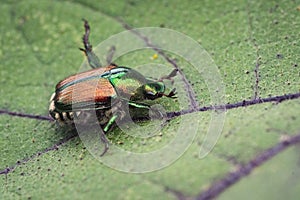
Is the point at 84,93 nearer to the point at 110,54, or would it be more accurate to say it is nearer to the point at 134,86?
the point at 134,86

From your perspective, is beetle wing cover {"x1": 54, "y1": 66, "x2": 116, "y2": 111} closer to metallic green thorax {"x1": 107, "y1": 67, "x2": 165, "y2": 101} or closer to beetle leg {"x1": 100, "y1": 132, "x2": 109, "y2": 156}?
metallic green thorax {"x1": 107, "y1": 67, "x2": 165, "y2": 101}

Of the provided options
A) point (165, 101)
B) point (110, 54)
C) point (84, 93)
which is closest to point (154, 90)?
point (165, 101)

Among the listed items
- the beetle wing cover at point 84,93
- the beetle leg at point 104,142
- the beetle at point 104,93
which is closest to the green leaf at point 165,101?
the beetle leg at point 104,142

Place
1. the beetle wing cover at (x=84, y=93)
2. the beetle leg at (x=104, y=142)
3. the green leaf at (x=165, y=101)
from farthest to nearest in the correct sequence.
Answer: the beetle wing cover at (x=84, y=93)
the beetle leg at (x=104, y=142)
the green leaf at (x=165, y=101)

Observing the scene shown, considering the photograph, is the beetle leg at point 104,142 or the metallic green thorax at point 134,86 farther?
the metallic green thorax at point 134,86

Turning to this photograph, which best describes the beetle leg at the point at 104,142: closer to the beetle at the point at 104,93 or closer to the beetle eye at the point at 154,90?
the beetle at the point at 104,93

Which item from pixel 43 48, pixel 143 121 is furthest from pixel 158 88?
pixel 43 48

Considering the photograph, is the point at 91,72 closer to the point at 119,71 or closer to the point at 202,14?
the point at 119,71
